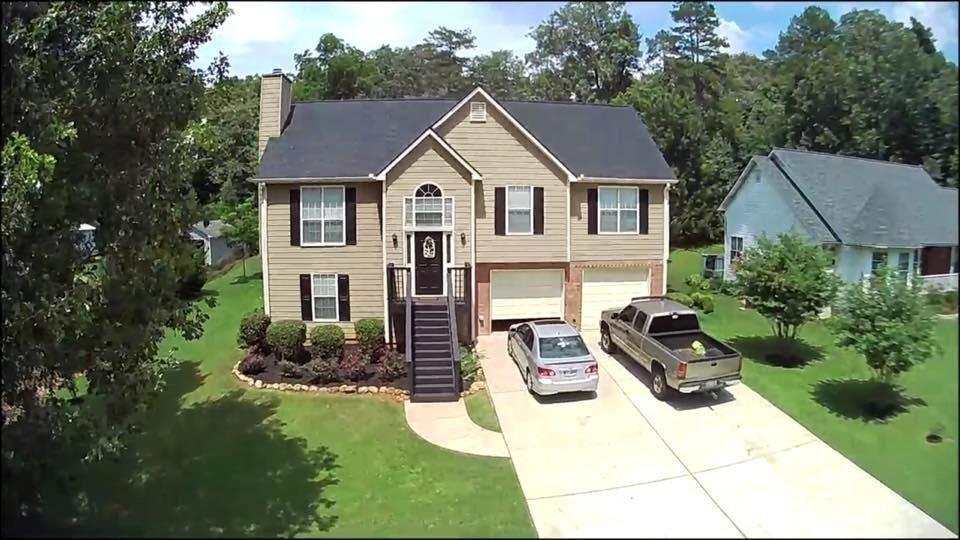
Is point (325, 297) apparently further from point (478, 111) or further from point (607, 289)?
point (607, 289)

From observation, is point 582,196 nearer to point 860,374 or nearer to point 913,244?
point 860,374

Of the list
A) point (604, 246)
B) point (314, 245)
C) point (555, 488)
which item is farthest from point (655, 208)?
point (555, 488)

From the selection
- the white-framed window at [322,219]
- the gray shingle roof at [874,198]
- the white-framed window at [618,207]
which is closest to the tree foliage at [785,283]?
the gray shingle roof at [874,198]

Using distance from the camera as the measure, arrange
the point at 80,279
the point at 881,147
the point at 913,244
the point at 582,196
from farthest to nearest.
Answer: the point at 582,196 < the point at 80,279 < the point at 881,147 < the point at 913,244

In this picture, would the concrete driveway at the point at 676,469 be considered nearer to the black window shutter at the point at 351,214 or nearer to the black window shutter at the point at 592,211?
the black window shutter at the point at 592,211

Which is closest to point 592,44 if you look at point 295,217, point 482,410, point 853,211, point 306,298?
point 853,211
